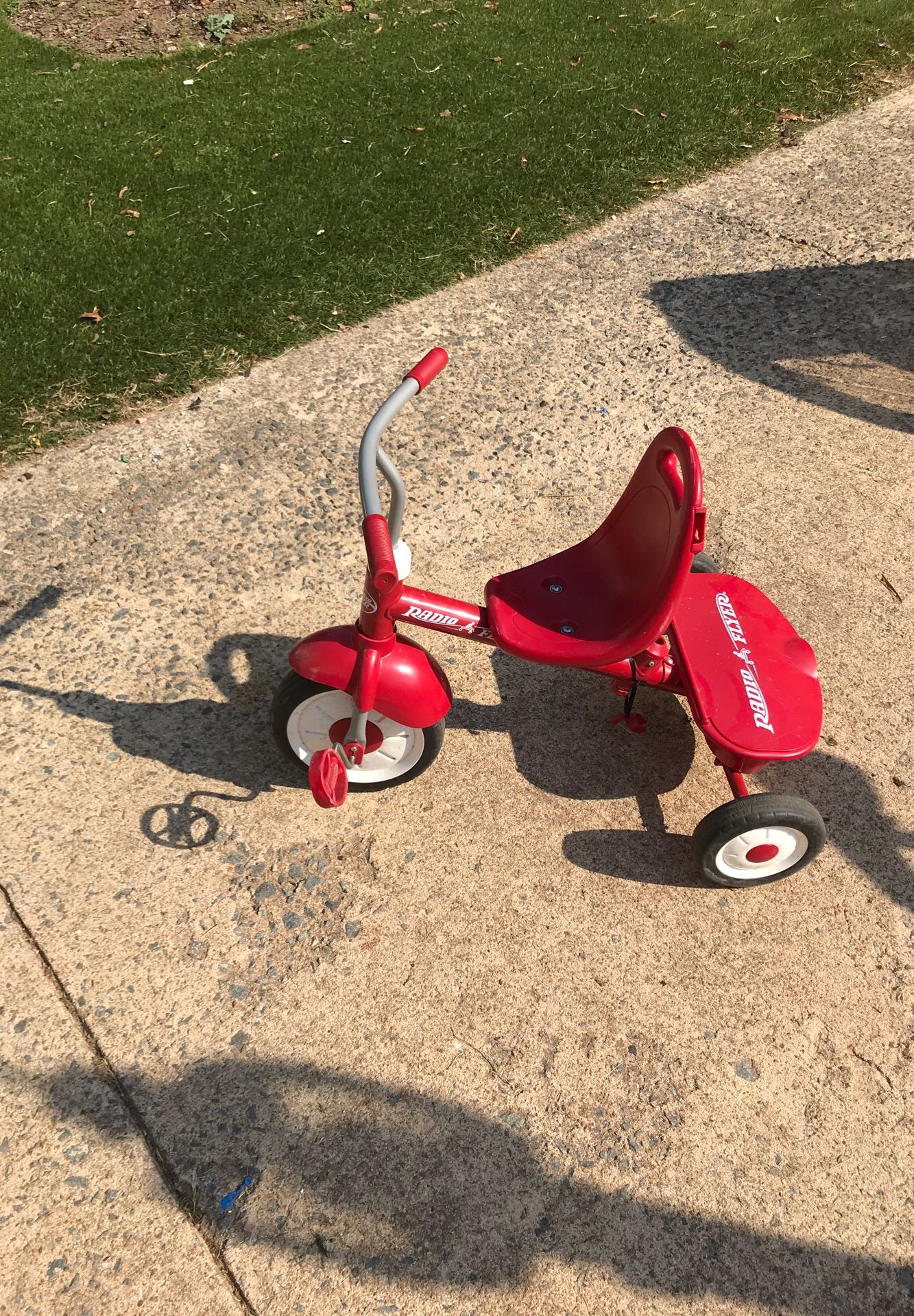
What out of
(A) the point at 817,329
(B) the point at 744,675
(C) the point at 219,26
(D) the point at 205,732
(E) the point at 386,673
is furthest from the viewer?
(C) the point at 219,26

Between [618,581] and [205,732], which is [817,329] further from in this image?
[205,732]

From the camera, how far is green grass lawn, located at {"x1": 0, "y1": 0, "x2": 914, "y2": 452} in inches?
185

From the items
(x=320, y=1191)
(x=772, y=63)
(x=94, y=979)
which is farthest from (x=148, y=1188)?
(x=772, y=63)

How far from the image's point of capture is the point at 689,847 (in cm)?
302

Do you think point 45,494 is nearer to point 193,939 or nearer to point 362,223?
point 193,939

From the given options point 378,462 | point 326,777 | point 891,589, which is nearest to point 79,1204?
point 326,777

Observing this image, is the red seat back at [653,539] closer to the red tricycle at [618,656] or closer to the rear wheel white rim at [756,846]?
the red tricycle at [618,656]

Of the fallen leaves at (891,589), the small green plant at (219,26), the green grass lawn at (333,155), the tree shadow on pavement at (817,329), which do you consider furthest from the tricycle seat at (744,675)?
the small green plant at (219,26)

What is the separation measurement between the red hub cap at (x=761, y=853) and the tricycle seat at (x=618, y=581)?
2.16 ft

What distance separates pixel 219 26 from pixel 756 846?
22.5 ft

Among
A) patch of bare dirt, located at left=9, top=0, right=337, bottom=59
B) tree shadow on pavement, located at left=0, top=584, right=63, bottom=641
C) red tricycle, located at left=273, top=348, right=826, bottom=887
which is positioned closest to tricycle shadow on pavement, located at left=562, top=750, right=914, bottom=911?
red tricycle, located at left=273, top=348, right=826, bottom=887

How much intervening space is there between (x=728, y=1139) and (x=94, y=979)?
5.65ft

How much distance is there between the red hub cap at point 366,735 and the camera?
2.98m

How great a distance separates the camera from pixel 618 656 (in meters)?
2.78
